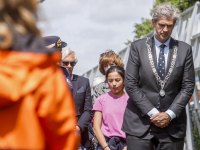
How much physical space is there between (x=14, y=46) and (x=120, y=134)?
3.89 metres

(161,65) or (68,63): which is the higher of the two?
(161,65)

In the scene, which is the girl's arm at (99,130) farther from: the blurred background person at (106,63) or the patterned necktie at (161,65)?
the patterned necktie at (161,65)

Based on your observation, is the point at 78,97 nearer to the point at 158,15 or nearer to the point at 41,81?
the point at 158,15

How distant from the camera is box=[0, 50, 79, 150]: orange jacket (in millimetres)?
1643

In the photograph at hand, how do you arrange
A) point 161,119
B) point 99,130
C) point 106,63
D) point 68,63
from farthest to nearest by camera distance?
1. point 106,63
2. point 68,63
3. point 99,130
4. point 161,119

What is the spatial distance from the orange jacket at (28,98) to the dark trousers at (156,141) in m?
2.91

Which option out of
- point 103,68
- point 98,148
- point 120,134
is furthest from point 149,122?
point 103,68

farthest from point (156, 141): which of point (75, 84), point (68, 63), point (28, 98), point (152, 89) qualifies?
point (28, 98)

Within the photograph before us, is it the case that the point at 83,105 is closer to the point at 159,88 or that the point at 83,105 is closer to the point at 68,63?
the point at 68,63

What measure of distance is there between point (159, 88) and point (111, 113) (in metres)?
1.19

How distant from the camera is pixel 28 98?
166cm

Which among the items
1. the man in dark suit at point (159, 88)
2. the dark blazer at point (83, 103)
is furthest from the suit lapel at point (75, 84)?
the man in dark suit at point (159, 88)

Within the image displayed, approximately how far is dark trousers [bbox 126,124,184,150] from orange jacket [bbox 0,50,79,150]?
2907 mm

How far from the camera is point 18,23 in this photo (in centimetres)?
174
